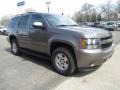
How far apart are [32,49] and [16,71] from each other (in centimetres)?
112

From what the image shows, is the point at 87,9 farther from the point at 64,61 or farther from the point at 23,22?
the point at 64,61

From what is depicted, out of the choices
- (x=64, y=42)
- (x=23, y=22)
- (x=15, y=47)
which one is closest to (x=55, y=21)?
(x=64, y=42)

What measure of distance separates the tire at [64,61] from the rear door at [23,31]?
5.88ft

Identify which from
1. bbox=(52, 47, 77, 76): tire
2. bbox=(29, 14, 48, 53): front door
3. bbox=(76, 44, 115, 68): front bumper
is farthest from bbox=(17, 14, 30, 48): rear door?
bbox=(76, 44, 115, 68): front bumper

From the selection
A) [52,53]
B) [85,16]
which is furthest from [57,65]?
[85,16]

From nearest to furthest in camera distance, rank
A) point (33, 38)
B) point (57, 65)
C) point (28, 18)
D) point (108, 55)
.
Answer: point (108, 55), point (57, 65), point (33, 38), point (28, 18)

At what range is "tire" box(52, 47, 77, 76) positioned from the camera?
4.88m

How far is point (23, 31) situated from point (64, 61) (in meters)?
2.55

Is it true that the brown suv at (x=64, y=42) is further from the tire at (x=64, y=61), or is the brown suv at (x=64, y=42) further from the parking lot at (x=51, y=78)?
the parking lot at (x=51, y=78)

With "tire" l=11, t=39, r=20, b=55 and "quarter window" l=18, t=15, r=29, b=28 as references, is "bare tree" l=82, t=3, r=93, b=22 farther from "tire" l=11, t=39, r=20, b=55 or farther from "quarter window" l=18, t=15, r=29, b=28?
"quarter window" l=18, t=15, r=29, b=28

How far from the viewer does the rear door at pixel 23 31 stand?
6684mm

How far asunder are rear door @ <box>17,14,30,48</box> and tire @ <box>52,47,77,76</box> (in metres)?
1.79

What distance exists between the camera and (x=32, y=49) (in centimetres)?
641

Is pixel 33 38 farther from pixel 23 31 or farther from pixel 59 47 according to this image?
pixel 59 47
